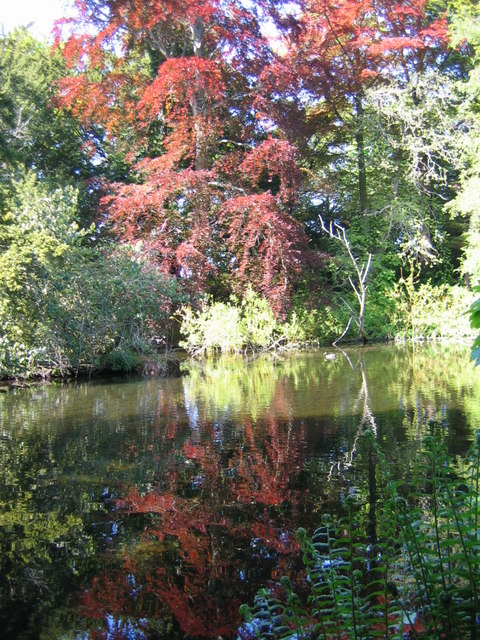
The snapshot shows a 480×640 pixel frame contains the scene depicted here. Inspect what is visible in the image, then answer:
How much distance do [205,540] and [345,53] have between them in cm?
Result: 1623

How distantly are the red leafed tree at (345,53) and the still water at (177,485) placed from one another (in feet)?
31.6

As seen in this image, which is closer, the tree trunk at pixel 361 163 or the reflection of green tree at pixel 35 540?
the reflection of green tree at pixel 35 540

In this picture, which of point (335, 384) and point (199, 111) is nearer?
point (335, 384)

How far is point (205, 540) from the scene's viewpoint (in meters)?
3.60

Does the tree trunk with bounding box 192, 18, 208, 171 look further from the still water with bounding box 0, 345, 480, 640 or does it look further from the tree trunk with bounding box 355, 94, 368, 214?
the still water with bounding box 0, 345, 480, 640

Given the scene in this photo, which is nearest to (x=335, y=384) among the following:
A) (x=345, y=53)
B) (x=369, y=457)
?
(x=369, y=457)

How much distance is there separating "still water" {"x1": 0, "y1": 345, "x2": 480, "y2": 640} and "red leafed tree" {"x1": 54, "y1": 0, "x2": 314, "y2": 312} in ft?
19.9

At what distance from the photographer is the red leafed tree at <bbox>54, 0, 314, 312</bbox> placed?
14711 mm

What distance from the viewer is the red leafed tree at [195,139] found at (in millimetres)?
14711

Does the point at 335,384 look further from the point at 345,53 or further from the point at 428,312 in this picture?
the point at 345,53

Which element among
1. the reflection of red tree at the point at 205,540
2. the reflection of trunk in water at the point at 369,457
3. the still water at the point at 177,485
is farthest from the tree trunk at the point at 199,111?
the reflection of red tree at the point at 205,540

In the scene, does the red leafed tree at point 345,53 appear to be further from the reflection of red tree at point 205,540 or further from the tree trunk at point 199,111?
the reflection of red tree at point 205,540

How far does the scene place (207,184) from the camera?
1518cm

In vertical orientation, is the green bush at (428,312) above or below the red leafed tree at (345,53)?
below
